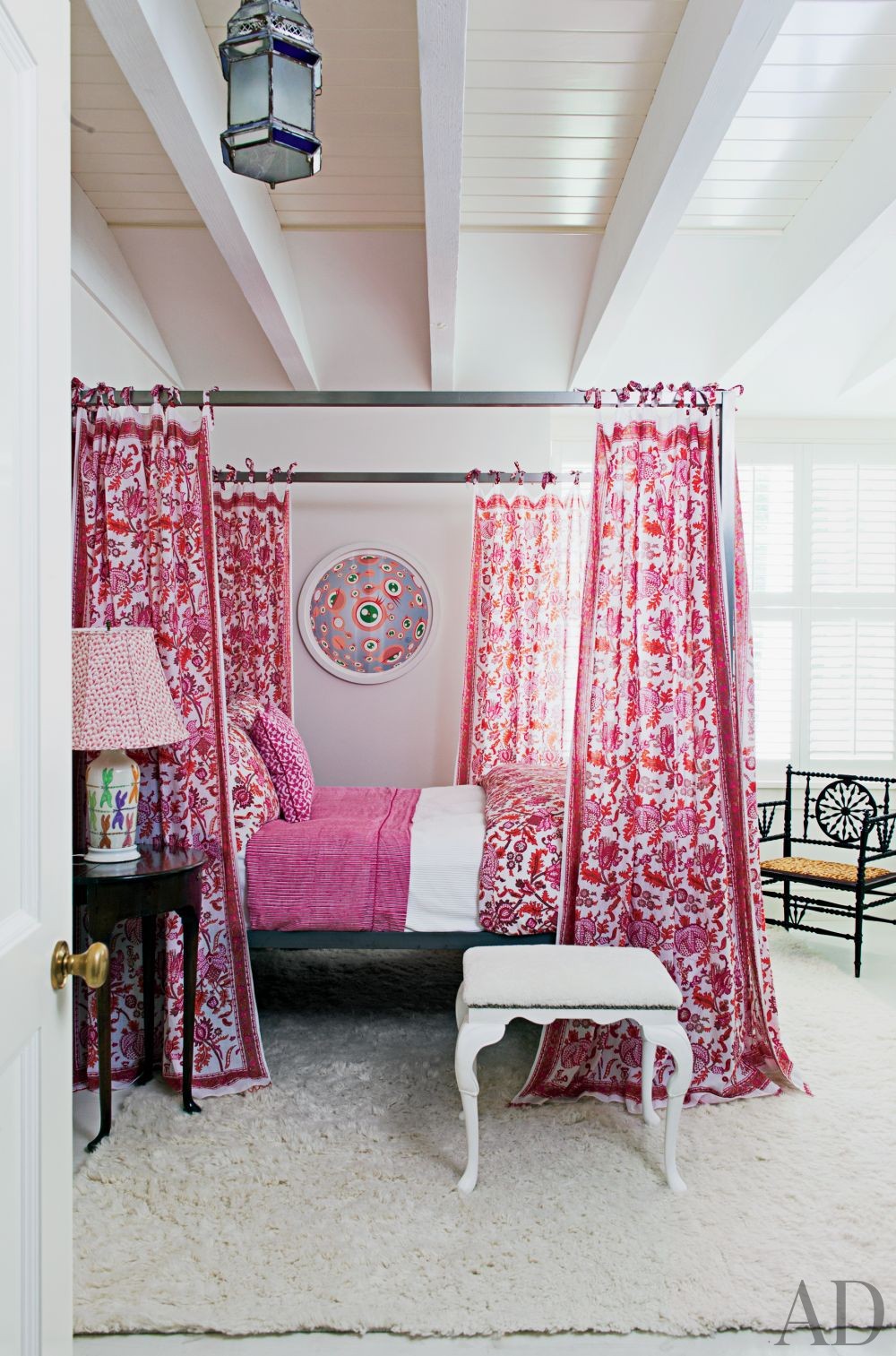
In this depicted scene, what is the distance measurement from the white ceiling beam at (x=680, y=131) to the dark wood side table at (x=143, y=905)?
98.4 inches

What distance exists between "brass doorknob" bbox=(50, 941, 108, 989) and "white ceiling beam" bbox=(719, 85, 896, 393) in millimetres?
3231

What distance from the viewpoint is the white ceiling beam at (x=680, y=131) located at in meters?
2.27

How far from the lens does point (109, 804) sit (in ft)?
9.13

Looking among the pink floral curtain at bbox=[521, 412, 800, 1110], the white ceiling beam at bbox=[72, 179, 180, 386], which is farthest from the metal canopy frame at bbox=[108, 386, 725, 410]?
the white ceiling beam at bbox=[72, 179, 180, 386]

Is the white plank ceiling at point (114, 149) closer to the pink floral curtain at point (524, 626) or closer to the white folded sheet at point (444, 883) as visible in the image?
the pink floral curtain at point (524, 626)

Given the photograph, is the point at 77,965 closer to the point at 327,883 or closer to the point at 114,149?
the point at 327,883

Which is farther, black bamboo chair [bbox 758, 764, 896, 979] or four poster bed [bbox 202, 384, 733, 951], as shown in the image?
black bamboo chair [bbox 758, 764, 896, 979]

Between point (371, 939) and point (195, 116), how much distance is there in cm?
243

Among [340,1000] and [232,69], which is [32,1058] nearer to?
[232,69]

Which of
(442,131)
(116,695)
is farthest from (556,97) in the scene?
A: (116,695)

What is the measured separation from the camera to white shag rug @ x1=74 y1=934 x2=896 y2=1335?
2.03 metres

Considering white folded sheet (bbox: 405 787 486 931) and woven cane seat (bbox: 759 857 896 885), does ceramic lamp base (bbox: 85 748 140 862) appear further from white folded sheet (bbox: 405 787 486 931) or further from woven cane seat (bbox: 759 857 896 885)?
woven cane seat (bbox: 759 857 896 885)

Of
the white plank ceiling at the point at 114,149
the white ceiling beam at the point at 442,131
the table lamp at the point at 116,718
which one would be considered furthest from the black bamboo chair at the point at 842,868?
the white plank ceiling at the point at 114,149

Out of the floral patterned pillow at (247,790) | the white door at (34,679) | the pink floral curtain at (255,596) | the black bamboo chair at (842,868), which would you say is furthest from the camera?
the pink floral curtain at (255,596)
